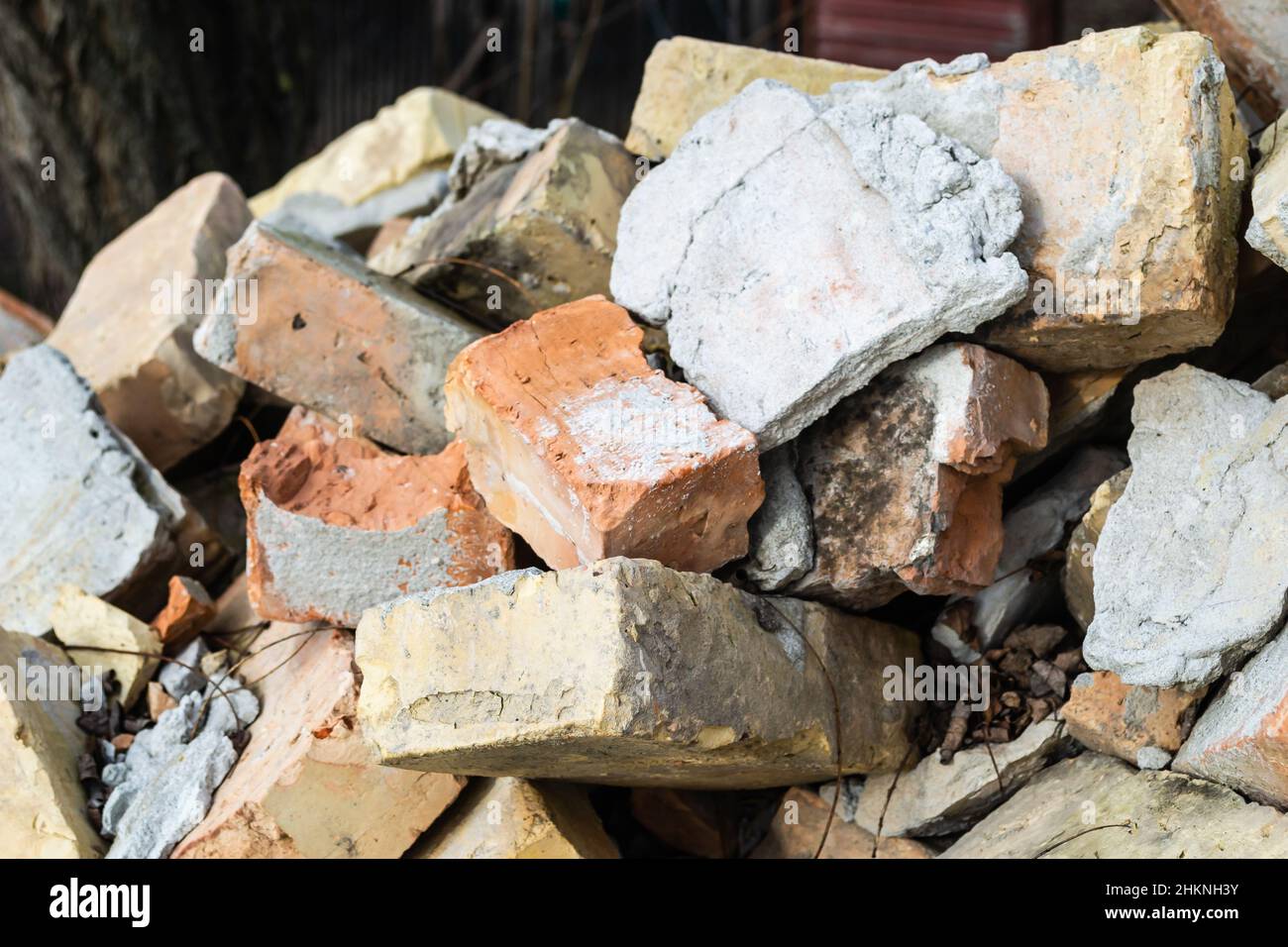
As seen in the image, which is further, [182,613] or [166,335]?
[166,335]

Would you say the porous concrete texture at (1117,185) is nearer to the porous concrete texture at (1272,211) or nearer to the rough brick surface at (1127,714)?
the porous concrete texture at (1272,211)

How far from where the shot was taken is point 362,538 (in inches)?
122

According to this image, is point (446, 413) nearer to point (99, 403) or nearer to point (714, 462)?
point (714, 462)

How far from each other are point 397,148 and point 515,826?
2778 mm

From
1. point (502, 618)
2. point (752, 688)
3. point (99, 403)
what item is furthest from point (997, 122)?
point (99, 403)

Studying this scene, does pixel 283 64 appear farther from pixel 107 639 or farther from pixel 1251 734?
pixel 1251 734

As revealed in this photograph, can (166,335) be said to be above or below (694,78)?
below

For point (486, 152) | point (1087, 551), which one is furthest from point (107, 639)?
point (1087, 551)

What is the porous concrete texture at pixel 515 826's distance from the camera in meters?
2.95

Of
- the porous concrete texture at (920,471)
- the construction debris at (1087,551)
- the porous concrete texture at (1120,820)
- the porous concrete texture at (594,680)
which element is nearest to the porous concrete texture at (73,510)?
the porous concrete texture at (594,680)

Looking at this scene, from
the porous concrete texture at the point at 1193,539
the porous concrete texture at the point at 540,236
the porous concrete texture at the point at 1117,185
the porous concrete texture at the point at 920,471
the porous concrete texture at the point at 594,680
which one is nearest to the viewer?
the porous concrete texture at the point at 594,680

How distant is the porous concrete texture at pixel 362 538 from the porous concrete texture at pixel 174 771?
0.34m

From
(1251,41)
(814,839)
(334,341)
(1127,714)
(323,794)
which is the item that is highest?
(1251,41)

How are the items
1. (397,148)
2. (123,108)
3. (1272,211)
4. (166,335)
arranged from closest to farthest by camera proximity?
1. (1272,211)
2. (166,335)
3. (397,148)
4. (123,108)
